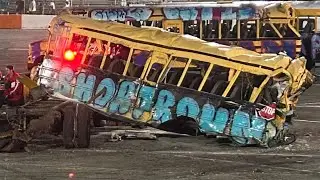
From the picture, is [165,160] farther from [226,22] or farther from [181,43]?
[226,22]

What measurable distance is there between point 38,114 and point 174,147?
2.81m

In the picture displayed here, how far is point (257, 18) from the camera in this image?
79.5 feet

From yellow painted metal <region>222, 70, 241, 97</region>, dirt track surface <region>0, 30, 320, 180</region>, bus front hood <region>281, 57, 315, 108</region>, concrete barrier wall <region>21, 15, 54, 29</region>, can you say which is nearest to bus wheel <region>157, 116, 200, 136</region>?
dirt track surface <region>0, 30, 320, 180</region>

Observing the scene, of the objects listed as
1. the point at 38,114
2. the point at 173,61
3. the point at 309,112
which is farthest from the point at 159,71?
the point at 309,112

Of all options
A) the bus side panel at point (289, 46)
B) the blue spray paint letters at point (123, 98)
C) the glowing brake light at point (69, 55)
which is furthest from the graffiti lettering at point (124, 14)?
the blue spray paint letters at point (123, 98)

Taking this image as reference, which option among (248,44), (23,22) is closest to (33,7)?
(23,22)

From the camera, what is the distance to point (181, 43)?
13.5 metres

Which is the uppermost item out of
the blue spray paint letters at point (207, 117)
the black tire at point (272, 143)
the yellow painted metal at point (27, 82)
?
the yellow painted metal at point (27, 82)

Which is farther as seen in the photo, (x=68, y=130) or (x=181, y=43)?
(x=181, y=43)

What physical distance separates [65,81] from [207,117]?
3380mm

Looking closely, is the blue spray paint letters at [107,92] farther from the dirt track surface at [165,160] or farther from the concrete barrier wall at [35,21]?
the concrete barrier wall at [35,21]

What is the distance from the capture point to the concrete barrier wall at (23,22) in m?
45.0

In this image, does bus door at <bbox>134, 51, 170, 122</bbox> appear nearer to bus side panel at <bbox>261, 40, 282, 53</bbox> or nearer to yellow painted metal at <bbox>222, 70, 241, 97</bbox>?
yellow painted metal at <bbox>222, 70, 241, 97</bbox>

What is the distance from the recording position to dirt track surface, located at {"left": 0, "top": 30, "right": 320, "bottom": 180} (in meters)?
10.9
